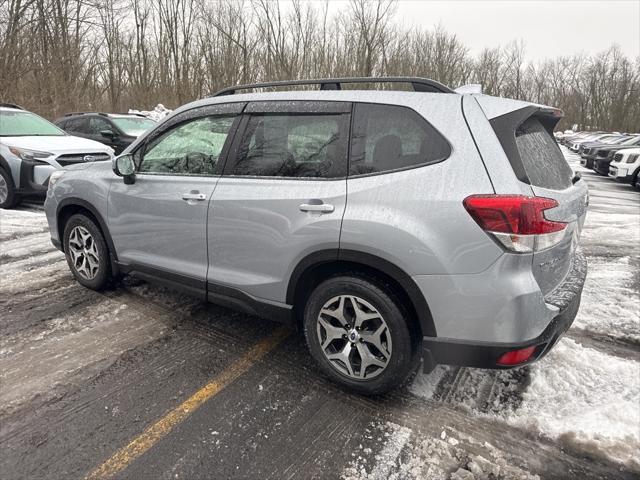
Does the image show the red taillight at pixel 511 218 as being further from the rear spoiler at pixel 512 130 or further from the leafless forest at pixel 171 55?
the leafless forest at pixel 171 55

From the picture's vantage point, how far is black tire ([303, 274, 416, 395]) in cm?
246

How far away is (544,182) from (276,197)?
1.51 m

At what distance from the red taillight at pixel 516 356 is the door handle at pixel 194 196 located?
2099 mm

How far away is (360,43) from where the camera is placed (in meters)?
33.2

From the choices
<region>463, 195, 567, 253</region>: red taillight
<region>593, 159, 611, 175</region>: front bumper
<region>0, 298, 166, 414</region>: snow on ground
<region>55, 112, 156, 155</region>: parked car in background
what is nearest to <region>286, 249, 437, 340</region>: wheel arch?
<region>463, 195, 567, 253</region>: red taillight

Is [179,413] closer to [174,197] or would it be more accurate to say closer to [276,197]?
[276,197]

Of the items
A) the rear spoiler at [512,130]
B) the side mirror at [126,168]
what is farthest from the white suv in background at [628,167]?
the side mirror at [126,168]

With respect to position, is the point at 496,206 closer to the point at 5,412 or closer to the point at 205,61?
the point at 5,412

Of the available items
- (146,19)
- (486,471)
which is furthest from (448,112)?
(146,19)

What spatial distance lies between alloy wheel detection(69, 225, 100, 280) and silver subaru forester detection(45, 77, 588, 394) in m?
0.96

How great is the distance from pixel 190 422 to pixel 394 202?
1.62 meters

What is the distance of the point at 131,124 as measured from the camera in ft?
39.9

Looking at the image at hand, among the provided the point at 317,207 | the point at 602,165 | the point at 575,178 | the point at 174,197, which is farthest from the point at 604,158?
the point at 174,197

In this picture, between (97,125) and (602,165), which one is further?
(602,165)
